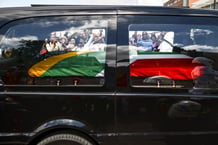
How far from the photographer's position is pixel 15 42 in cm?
245

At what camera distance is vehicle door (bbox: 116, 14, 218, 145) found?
7.79 ft

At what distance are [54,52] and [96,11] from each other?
539 millimetres

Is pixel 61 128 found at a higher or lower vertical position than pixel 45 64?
lower

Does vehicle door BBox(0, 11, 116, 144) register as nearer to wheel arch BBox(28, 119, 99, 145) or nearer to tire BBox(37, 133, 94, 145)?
wheel arch BBox(28, 119, 99, 145)

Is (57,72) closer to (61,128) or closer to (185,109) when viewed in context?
(61,128)

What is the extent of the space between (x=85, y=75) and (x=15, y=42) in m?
0.71

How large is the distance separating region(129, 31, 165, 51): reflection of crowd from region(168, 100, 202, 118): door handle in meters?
0.54

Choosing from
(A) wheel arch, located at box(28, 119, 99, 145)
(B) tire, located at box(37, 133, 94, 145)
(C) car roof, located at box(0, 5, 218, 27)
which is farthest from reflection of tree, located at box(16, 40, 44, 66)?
(B) tire, located at box(37, 133, 94, 145)

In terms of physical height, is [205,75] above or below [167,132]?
above

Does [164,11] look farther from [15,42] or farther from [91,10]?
[15,42]

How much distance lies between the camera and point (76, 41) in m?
2.42

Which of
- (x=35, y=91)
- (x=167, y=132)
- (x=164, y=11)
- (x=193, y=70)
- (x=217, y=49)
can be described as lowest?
(x=167, y=132)

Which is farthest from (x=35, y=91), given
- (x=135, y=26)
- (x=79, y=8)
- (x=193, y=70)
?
(x=193, y=70)

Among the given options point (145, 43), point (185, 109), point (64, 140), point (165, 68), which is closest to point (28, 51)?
point (64, 140)
